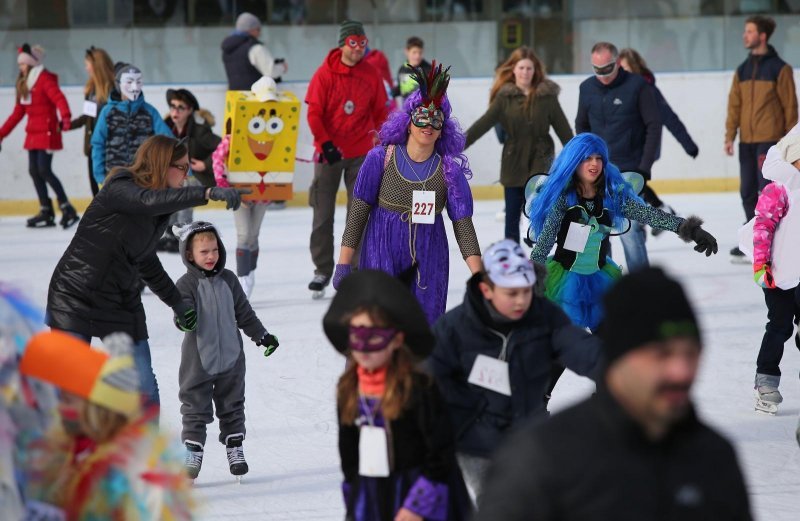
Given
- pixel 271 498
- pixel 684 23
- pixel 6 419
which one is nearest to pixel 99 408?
pixel 6 419

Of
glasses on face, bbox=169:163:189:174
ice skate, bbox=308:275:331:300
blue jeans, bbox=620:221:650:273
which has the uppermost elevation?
glasses on face, bbox=169:163:189:174

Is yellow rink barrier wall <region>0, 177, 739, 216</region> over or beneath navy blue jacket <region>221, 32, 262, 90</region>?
beneath

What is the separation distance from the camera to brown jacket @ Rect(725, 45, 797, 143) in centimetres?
970

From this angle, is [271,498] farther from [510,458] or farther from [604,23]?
[604,23]

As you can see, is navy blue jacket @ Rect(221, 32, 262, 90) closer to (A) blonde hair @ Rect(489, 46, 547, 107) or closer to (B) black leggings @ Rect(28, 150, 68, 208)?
(B) black leggings @ Rect(28, 150, 68, 208)

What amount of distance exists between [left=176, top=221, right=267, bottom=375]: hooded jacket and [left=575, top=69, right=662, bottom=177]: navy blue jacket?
12.8ft

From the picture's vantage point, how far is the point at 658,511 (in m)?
2.00

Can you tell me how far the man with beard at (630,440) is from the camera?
6.40ft

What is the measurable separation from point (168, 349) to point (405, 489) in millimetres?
4116

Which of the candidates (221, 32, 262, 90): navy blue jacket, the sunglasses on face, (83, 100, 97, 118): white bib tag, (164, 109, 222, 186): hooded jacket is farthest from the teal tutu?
(221, 32, 262, 90): navy blue jacket

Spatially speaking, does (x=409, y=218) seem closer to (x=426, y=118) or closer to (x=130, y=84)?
(x=426, y=118)

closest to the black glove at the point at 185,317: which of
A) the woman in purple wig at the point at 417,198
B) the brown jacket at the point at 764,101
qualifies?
the woman in purple wig at the point at 417,198

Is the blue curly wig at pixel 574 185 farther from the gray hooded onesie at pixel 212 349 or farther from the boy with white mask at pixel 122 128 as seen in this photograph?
the boy with white mask at pixel 122 128

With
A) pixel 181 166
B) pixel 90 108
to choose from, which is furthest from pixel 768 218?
pixel 90 108
